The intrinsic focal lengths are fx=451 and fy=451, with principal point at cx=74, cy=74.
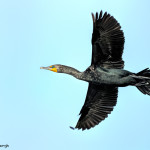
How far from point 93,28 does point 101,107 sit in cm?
255

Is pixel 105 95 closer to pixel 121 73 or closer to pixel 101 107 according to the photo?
pixel 101 107

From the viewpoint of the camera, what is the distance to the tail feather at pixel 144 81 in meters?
12.4

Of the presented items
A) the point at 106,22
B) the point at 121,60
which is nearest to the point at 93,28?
the point at 106,22

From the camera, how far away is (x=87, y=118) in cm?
1369

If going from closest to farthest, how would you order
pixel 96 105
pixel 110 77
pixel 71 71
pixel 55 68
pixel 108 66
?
pixel 110 77 → pixel 108 66 → pixel 71 71 → pixel 55 68 → pixel 96 105

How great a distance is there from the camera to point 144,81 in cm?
1253

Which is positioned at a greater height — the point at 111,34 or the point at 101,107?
the point at 111,34

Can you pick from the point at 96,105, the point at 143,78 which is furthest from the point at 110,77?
the point at 96,105

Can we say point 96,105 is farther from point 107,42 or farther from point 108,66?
point 107,42

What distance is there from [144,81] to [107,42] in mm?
1498

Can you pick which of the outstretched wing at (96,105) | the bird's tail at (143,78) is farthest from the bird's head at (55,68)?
the bird's tail at (143,78)

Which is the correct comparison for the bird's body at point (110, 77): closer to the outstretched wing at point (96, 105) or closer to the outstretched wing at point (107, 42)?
the outstretched wing at point (107, 42)

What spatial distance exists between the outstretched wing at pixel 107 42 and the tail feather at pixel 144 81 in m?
0.58

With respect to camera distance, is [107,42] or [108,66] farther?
[108,66]
